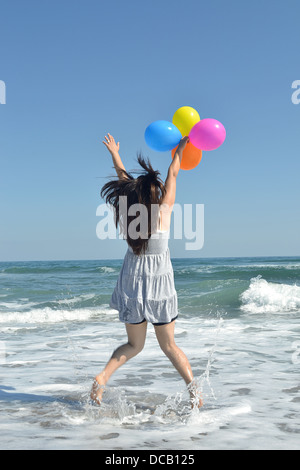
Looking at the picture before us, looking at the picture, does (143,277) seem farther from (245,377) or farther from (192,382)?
(245,377)

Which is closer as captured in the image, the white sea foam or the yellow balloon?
the yellow balloon

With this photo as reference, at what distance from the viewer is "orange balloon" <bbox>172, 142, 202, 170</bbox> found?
391 cm

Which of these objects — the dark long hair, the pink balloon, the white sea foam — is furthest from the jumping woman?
the white sea foam

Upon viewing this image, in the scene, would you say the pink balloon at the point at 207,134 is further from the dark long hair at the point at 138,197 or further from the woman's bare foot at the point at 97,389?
the woman's bare foot at the point at 97,389

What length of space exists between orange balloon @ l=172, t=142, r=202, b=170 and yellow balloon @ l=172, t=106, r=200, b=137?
0.79ft

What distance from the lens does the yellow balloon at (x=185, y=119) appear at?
4.05m

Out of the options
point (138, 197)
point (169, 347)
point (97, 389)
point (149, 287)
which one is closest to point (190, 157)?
point (138, 197)

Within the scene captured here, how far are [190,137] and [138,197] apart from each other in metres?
0.81

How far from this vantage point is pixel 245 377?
479 cm

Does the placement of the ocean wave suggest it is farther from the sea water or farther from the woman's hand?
the woman's hand

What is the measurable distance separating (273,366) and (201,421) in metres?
2.20

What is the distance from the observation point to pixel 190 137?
3.85 meters

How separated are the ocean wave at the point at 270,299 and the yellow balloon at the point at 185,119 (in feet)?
26.1

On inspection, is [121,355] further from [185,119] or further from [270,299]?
[270,299]
